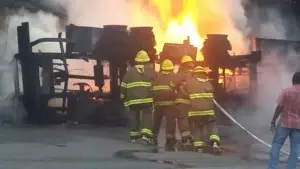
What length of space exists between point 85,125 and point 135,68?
342cm

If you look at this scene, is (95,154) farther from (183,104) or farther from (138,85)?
(183,104)

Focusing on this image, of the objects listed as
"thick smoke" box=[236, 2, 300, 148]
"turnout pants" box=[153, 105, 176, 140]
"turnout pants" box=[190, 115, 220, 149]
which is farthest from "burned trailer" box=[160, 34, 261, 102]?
"turnout pants" box=[190, 115, 220, 149]

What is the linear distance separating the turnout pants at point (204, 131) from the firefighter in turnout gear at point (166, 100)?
549 millimetres

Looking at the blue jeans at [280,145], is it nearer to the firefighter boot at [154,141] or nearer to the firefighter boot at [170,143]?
the firefighter boot at [170,143]

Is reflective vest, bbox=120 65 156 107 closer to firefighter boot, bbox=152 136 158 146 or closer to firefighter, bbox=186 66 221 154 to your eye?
firefighter boot, bbox=152 136 158 146

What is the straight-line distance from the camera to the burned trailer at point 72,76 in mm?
15203

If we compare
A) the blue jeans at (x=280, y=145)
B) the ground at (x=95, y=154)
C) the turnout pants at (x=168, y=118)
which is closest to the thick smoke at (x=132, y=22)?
the ground at (x=95, y=154)

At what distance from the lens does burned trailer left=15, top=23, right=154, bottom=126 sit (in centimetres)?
1520

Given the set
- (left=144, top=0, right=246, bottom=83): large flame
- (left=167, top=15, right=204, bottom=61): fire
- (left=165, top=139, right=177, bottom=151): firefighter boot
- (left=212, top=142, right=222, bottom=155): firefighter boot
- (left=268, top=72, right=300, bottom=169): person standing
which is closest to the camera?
(left=268, top=72, right=300, bottom=169): person standing

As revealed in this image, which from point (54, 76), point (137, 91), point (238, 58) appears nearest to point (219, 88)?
point (238, 58)

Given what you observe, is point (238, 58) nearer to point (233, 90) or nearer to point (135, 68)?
point (233, 90)

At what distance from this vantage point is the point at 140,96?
1209cm

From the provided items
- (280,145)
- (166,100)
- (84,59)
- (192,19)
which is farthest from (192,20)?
(280,145)

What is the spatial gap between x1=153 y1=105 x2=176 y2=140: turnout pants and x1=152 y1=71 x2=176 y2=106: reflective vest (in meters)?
0.09
